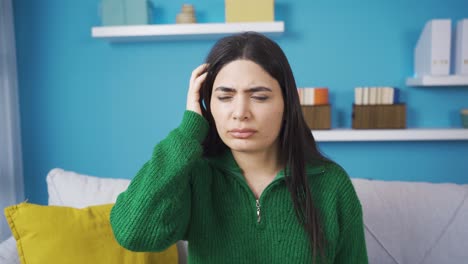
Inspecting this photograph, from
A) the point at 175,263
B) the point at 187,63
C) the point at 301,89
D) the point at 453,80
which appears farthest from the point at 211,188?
the point at 453,80

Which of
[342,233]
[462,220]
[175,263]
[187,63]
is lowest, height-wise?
[175,263]

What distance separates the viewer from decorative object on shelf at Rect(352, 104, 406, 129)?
6.91ft

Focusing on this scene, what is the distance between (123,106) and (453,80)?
1.62m

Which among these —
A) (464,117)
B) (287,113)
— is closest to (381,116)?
(464,117)

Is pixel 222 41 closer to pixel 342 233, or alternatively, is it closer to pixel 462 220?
pixel 342 233

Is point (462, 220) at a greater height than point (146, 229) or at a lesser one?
lesser

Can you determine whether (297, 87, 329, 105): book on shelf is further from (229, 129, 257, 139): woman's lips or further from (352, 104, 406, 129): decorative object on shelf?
(229, 129, 257, 139): woman's lips

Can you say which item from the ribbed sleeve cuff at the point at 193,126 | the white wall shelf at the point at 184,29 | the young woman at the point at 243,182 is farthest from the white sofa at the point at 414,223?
the white wall shelf at the point at 184,29

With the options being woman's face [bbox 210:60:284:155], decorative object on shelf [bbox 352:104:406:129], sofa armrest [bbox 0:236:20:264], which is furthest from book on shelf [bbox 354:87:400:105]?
sofa armrest [bbox 0:236:20:264]

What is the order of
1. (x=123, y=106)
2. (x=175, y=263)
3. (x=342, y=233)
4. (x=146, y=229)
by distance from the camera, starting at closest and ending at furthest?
(x=146, y=229)
(x=342, y=233)
(x=175, y=263)
(x=123, y=106)

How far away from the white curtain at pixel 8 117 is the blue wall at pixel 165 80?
0.05 meters

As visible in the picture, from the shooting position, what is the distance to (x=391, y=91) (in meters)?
2.10

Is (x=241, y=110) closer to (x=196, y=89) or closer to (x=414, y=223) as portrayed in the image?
(x=196, y=89)

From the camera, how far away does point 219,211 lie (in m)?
0.98
